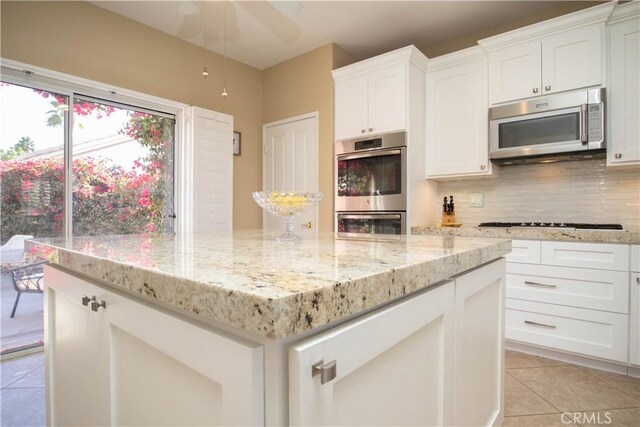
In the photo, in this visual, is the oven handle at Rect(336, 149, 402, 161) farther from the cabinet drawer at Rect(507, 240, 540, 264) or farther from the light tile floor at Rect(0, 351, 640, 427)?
the light tile floor at Rect(0, 351, 640, 427)

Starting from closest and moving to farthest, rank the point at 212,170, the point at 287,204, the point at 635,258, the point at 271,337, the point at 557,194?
the point at 271,337 < the point at 287,204 < the point at 635,258 < the point at 557,194 < the point at 212,170

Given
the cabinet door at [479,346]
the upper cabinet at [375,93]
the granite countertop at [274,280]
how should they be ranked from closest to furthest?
the granite countertop at [274,280] → the cabinet door at [479,346] → the upper cabinet at [375,93]

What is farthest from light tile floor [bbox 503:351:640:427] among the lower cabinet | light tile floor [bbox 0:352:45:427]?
light tile floor [bbox 0:352:45:427]

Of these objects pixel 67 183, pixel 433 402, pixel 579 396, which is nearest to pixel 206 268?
pixel 433 402

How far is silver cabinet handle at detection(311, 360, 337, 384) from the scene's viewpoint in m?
0.43

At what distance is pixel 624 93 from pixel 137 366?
3049 mm

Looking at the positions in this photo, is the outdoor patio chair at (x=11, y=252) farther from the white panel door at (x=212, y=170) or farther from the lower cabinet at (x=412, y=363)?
the lower cabinet at (x=412, y=363)

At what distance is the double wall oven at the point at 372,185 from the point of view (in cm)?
296

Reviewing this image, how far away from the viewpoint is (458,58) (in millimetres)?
2930

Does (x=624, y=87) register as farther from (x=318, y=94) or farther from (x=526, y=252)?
(x=318, y=94)

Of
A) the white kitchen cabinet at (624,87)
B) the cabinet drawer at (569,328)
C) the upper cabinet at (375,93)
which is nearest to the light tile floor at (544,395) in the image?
the cabinet drawer at (569,328)

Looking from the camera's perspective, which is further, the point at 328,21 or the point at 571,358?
the point at 328,21

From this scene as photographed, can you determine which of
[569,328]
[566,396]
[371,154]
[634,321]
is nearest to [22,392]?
[371,154]

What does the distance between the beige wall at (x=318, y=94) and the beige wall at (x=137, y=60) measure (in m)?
0.39
